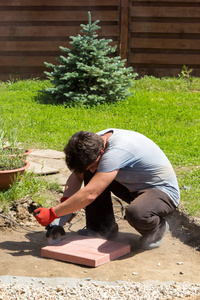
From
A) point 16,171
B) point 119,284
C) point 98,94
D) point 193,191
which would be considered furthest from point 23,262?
point 98,94

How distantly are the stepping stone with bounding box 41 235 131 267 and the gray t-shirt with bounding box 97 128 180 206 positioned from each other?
1.68 feet

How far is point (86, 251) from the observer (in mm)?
3455

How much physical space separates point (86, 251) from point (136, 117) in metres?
4.45

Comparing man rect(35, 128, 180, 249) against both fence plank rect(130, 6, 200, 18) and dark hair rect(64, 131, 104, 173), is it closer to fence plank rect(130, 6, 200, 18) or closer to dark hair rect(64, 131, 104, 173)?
dark hair rect(64, 131, 104, 173)

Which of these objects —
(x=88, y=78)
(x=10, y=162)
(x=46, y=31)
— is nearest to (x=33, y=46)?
(x=46, y=31)

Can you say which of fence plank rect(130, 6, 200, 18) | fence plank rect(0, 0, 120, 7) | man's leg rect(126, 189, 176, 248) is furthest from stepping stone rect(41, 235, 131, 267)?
fence plank rect(0, 0, 120, 7)

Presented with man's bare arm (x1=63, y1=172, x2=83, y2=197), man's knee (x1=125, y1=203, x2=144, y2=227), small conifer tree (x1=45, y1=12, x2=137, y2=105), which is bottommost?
man's knee (x1=125, y1=203, x2=144, y2=227)

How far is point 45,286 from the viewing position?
2.87m

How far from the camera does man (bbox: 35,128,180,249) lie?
332cm

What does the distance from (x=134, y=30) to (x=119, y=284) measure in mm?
7953

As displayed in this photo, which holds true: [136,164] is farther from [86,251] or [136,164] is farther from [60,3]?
[60,3]

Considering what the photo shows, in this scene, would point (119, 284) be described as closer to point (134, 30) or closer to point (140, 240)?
point (140, 240)

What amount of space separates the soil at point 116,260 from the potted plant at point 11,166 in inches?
9.6

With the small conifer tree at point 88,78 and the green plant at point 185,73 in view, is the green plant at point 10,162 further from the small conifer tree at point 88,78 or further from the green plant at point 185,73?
the green plant at point 185,73
